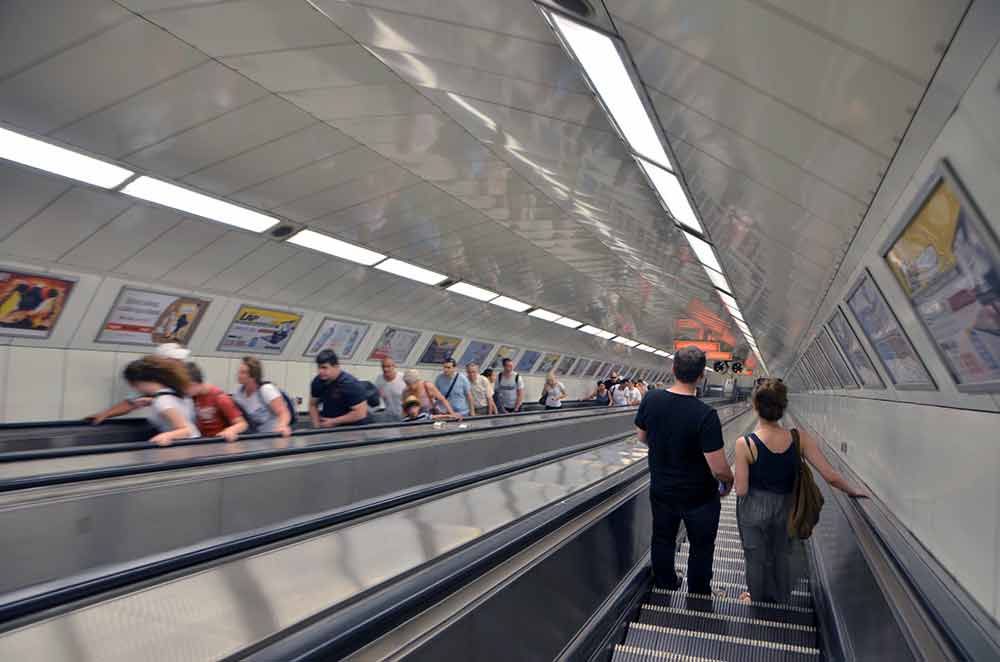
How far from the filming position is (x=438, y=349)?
19656 millimetres

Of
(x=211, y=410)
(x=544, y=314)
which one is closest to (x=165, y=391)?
(x=211, y=410)

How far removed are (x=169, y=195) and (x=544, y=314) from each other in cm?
1370

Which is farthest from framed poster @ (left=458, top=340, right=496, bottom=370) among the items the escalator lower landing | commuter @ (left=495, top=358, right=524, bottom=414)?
the escalator lower landing

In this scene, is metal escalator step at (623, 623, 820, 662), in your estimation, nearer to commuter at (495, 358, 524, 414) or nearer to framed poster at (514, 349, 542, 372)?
commuter at (495, 358, 524, 414)

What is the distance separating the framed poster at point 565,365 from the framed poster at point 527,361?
261 centimetres

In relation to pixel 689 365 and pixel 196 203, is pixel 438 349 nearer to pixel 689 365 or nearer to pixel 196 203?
pixel 196 203

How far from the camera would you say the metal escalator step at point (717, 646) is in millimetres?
3703

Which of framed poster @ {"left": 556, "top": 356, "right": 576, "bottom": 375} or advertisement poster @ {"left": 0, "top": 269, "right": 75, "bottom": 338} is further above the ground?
framed poster @ {"left": 556, "top": 356, "right": 576, "bottom": 375}

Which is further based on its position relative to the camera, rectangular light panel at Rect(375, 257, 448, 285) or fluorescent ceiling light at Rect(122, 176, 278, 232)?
rectangular light panel at Rect(375, 257, 448, 285)

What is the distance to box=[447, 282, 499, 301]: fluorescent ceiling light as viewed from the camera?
16.1 meters

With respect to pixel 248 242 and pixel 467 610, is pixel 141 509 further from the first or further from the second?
pixel 248 242

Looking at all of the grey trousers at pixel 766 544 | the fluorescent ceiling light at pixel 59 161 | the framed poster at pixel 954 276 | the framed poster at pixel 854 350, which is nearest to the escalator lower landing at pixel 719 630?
the grey trousers at pixel 766 544

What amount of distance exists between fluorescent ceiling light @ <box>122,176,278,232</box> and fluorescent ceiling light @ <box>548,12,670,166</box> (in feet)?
17.5

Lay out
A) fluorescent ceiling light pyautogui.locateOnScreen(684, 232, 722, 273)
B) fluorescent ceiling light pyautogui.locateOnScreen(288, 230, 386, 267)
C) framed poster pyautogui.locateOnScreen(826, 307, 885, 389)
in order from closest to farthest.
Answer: framed poster pyautogui.locateOnScreen(826, 307, 885, 389) → fluorescent ceiling light pyautogui.locateOnScreen(684, 232, 722, 273) → fluorescent ceiling light pyautogui.locateOnScreen(288, 230, 386, 267)
